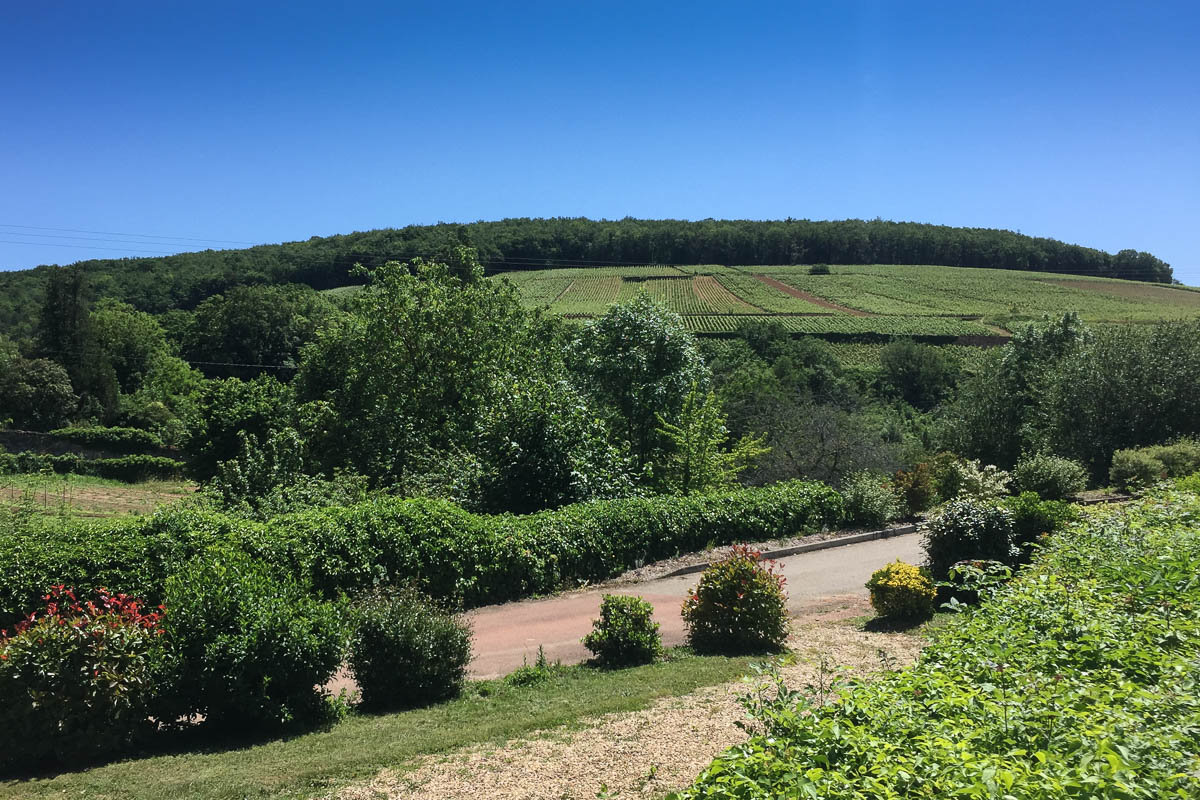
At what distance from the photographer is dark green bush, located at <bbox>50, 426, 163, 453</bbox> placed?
50.1 meters

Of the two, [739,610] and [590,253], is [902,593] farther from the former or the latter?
[590,253]

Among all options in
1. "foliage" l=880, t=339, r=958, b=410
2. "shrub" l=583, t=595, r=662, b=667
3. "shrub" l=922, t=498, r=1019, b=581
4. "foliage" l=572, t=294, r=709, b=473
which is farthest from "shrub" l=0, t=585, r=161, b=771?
"foliage" l=880, t=339, r=958, b=410

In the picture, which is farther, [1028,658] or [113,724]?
[113,724]

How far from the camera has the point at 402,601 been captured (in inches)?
355

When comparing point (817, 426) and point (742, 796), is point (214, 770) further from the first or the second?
point (817, 426)

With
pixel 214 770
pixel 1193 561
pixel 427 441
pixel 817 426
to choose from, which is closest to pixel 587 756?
pixel 214 770

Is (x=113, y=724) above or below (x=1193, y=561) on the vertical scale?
below

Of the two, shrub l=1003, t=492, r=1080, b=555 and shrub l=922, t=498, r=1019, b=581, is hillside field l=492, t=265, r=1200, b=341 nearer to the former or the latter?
shrub l=1003, t=492, r=1080, b=555

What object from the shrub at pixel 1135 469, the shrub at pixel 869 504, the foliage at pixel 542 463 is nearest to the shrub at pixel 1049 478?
the shrub at pixel 1135 469

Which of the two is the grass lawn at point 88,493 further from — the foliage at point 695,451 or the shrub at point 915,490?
the shrub at point 915,490

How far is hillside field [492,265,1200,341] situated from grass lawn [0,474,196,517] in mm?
30544

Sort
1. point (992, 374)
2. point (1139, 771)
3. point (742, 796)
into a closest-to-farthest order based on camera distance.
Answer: point (1139, 771)
point (742, 796)
point (992, 374)

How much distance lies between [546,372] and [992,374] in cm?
2159

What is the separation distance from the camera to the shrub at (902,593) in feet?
38.3
